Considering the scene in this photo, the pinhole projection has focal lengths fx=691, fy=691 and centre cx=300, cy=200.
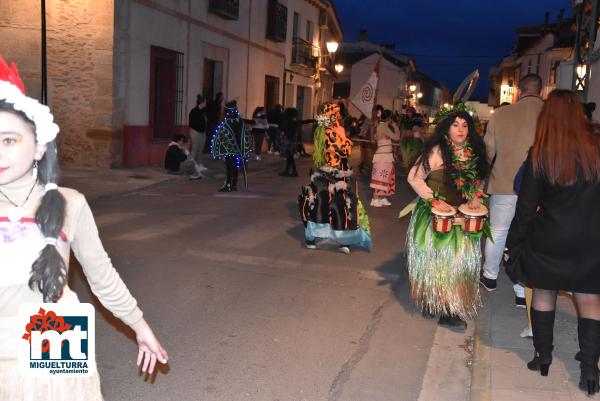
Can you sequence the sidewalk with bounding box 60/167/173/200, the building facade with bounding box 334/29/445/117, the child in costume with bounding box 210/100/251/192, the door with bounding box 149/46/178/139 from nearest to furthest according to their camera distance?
the sidewalk with bounding box 60/167/173/200
the child in costume with bounding box 210/100/251/192
the door with bounding box 149/46/178/139
the building facade with bounding box 334/29/445/117

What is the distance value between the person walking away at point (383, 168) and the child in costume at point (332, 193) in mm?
4209

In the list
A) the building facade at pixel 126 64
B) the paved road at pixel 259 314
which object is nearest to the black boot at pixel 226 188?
the paved road at pixel 259 314

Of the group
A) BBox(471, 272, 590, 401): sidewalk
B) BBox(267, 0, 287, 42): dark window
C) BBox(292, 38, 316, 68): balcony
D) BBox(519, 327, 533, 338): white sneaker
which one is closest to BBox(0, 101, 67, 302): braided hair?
BBox(471, 272, 590, 401): sidewalk

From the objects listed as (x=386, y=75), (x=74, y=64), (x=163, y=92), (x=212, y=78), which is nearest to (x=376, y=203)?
(x=74, y=64)

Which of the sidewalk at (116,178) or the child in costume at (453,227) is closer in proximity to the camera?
the child in costume at (453,227)

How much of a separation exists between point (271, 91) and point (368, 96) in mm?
12043

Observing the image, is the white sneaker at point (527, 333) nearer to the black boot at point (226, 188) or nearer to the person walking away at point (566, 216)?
the person walking away at point (566, 216)

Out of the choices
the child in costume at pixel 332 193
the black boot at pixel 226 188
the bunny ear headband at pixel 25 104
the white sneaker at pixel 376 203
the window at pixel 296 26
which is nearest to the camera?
the bunny ear headband at pixel 25 104

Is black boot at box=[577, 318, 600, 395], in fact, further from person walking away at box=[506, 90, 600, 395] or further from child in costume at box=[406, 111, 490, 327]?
child in costume at box=[406, 111, 490, 327]

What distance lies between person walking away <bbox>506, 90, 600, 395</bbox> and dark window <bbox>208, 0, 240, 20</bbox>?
1767 centimetres

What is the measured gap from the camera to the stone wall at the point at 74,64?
1529 centimetres

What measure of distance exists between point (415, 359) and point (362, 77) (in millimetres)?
15294

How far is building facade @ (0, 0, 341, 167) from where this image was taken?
1537 centimetres

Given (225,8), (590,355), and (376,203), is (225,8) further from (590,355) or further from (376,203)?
(590,355)
